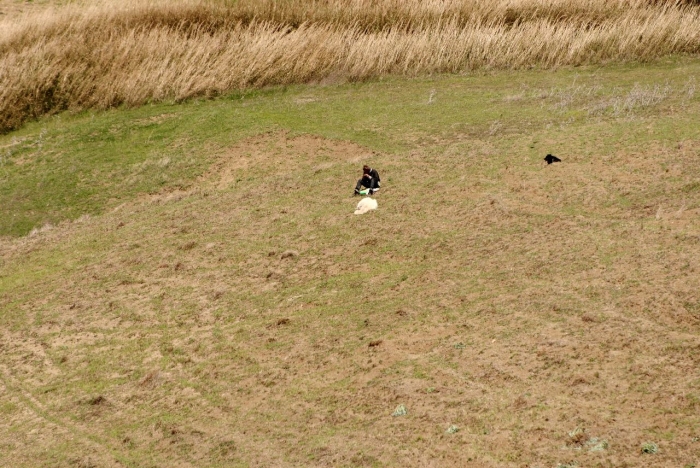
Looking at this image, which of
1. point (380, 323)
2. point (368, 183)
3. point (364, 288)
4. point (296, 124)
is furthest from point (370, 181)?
point (296, 124)

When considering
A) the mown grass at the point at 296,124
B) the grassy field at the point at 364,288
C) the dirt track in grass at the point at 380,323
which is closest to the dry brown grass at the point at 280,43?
the mown grass at the point at 296,124

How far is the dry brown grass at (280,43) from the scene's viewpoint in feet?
85.1

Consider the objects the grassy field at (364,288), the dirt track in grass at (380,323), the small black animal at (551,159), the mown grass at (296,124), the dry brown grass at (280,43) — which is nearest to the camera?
the dirt track in grass at (380,323)

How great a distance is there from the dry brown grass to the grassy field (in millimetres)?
2560

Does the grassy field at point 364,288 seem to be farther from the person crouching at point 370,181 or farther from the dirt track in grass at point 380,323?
the person crouching at point 370,181

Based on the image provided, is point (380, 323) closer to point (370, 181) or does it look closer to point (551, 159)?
point (370, 181)

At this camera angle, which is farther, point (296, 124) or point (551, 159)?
point (296, 124)

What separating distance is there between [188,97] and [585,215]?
13.7 m

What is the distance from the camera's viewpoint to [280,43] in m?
27.0

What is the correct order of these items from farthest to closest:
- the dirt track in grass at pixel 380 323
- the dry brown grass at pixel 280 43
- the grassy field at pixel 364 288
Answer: the dry brown grass at pixel 280 43 < the grassy field at pixel 364 288 < the dirt track in grass at pixel 380 323

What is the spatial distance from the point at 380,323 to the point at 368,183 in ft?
17.3

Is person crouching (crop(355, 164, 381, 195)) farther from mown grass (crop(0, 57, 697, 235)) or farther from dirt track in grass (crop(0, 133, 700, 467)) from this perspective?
mown grass (crop(0, 57, 697, 235))

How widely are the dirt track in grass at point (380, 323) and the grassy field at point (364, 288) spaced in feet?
0.13

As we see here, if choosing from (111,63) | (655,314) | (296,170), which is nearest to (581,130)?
(296,170)
